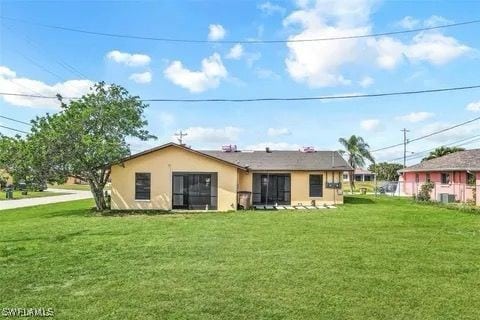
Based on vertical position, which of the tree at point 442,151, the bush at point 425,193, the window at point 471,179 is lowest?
the bush at point 425,193

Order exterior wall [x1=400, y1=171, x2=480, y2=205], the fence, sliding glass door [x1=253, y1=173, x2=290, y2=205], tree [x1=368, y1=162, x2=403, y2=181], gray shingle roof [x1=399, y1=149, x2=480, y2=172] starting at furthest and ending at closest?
1. tree [x1=368, y1=162, x2=403, y2=181]
2. gray shingle roof [x1=399, y1=149, x2=480, y2=172]
3. exterior wall [x1=400, y1=171, x2=480, y2=205]
4. sliding glass door [x1=253, y1=173, x2=290, y2=205]
5. the fence

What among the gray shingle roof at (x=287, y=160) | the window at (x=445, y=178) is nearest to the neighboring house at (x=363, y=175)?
the window at (x=445, y=178)

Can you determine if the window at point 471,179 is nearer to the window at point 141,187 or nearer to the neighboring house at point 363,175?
the window at point 141,187

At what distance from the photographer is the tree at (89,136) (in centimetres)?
1984

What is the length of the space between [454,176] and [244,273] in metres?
28.7

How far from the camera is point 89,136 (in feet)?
66.2

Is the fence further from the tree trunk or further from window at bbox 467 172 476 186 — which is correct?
the tree trunk

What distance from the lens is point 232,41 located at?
765 inches

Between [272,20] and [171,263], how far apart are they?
1203 cm

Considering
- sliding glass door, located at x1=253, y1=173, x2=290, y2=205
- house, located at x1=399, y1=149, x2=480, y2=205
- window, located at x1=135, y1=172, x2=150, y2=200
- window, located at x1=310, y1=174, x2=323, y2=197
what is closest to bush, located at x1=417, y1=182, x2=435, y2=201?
house, located at x1=399, y1=149, x2=480, y2=205

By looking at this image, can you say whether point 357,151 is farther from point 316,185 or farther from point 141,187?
point 141,187

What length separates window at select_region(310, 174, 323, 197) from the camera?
26141 mm

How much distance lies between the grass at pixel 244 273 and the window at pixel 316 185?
1213cm

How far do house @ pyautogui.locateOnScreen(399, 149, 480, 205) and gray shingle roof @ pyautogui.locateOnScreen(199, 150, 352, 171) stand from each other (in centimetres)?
864
